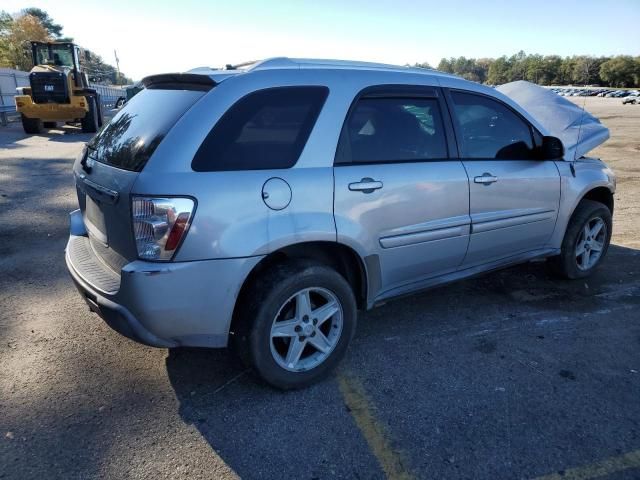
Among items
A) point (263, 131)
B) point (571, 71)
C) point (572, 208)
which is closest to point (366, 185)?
point (263, 131)

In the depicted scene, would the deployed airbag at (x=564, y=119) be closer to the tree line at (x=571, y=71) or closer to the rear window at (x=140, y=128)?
the rear window at (x=140, y=128)

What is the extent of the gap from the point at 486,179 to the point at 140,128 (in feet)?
7.83

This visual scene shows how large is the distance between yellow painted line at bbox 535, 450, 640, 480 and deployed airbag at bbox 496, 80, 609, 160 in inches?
102

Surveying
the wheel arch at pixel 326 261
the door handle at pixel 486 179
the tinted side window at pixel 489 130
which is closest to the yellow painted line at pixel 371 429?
the wheel arch at pixel 326 261

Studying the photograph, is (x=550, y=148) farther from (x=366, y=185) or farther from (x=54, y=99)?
(x=54, y=99)

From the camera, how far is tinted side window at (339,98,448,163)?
9.74 feet

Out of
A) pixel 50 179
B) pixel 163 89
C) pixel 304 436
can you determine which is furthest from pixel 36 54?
pixel 304 436

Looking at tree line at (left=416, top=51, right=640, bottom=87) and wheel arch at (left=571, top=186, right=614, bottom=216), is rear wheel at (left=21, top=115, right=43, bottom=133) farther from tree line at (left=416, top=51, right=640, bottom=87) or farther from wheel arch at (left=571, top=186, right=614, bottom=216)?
tree line at (left=416, top=51, right=640, bottom=87)

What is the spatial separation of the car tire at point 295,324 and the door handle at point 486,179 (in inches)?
52.1

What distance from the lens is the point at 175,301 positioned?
242cm

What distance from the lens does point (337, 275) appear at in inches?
113

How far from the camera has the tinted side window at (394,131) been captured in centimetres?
297

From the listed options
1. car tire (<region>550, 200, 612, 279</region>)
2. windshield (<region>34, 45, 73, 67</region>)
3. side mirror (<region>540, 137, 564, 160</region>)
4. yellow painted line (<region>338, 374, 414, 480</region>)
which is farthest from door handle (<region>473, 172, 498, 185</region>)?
windshield (<region>34, 45, 73, 67</region>)

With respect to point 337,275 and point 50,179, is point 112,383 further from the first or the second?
point 50,179
